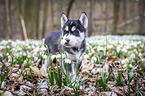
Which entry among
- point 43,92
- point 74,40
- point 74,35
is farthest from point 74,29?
point 43,92

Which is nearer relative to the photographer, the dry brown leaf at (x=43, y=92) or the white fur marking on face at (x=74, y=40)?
the dry brown leaf at (x=43, y=92)

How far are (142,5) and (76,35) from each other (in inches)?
521

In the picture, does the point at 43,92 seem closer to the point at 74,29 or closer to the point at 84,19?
the point at 74,29

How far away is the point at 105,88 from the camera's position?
6.86ft

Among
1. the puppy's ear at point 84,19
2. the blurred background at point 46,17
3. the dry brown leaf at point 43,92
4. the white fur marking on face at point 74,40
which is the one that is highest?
the blurred background at point 46,17

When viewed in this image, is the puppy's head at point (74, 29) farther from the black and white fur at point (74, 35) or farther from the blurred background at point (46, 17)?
the blurred background at point (46, 17)

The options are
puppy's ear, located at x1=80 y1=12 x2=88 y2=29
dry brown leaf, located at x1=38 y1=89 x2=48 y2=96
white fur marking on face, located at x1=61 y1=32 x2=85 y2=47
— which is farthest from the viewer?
puppy's ear, located at x1=80 y1=12 x2=88 y2=29

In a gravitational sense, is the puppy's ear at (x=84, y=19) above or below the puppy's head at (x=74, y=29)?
above

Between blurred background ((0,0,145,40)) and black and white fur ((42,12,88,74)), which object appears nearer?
black and white fur ((42,12,88,74))

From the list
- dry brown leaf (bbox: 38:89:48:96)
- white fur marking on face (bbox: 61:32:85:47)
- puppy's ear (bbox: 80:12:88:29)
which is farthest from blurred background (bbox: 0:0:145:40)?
dry brown leaf (bbox: 38:89:48:96)

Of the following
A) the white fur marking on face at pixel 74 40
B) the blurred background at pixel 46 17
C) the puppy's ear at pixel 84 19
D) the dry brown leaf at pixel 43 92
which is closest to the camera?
the dry brown leaf at pixel 43 92

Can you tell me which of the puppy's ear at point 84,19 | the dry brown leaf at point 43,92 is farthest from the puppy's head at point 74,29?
the dry brown leaf at point 43,92

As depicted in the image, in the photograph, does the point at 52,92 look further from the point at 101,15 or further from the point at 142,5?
the point at 101,15

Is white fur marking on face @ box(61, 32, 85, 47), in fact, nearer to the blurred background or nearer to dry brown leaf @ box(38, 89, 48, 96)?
the blurred background
